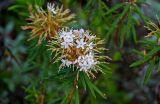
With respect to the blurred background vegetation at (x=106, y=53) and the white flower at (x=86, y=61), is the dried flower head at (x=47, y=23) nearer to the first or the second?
the blurred background vegetation at (x=106, y=53)

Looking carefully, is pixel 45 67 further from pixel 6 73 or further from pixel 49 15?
pixel 6 73

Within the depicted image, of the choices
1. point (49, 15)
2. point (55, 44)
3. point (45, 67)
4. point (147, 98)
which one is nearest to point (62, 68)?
point (55, 44)

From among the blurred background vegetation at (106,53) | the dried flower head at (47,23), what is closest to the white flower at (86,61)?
the blurred background vegetation at (106,53)

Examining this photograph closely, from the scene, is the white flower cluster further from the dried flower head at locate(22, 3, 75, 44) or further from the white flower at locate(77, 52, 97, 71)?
the dried flower head at locate(22, 3, 75, 44)

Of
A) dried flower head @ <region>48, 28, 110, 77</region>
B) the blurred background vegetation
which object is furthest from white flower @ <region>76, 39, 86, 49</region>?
the blurred background vegetation

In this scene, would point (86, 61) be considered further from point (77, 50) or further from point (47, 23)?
point (47, 23)

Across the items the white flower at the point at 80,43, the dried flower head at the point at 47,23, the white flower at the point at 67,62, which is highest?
the dried flower head at the point at 47,23

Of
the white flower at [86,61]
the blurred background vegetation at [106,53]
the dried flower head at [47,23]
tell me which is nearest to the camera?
the white flower at [86,61]
